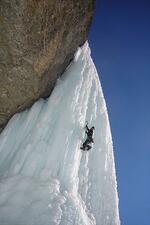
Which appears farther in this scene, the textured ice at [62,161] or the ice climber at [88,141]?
the ice climber at [88,141]

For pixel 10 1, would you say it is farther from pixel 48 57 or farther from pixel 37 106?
pixel 37 106

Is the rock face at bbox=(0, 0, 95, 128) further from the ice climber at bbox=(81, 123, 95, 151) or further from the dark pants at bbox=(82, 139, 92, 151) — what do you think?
the dark pants at bbox=(82, 139, 92, 151)

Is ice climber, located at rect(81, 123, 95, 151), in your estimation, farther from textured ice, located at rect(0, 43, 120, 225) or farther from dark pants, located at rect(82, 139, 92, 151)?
textured ice, located at rect(0, 43, 120, 225)

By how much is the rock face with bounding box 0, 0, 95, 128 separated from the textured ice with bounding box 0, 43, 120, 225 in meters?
0.60

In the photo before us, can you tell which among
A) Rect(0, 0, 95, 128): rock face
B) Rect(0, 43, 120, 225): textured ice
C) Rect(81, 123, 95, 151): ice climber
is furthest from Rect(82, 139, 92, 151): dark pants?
Rect(0, 0, 95, 128): rock face

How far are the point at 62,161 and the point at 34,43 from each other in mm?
3425

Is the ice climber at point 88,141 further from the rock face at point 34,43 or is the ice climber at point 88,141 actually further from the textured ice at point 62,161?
the rock face at point 34,43

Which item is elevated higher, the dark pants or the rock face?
the rock face

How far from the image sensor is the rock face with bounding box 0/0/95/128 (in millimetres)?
6707

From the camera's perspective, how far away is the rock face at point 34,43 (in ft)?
22.0

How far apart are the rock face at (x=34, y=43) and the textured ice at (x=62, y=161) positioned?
60cm

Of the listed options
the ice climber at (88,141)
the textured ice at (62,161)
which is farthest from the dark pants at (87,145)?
the textured ice at (62,161)

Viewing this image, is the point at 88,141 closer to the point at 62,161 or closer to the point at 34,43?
the point at 62,161

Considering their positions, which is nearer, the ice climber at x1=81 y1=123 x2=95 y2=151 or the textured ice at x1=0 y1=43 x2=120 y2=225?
the textured ice at x1=0 y1=43 x2=120 y2=225
